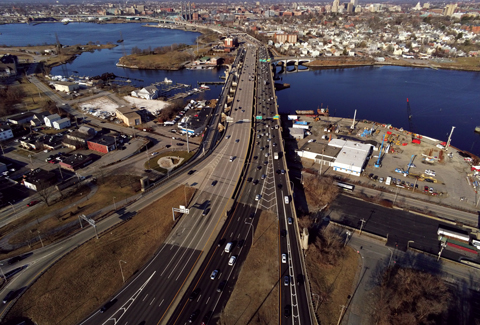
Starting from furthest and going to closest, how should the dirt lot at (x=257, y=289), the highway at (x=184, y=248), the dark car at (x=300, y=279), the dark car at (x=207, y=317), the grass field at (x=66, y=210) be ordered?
the grass field at (x=66, y=210)
the dark car at (x=300, y=279)
the highway at (x=184, y=248)
the dirt lot at (x=257, y=289)
the dark car at (x=207, y=317)

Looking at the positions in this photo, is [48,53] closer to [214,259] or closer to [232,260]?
[214,259]

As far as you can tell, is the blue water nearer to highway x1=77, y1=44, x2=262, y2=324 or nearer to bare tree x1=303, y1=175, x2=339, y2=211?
bare tree x1=303, y1=175, x2=339, y2=211

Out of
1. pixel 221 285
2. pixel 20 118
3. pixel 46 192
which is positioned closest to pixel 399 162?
pixel 221 285

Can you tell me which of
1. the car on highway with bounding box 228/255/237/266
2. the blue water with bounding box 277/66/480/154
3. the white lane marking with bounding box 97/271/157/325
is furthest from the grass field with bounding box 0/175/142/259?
the blue water with bounding box 277/66/480/154

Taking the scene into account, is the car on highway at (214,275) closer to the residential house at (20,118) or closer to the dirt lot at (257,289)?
the dirt lot at (257,289)

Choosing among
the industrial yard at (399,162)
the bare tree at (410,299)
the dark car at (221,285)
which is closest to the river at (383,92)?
the industrial yard at (399,162)

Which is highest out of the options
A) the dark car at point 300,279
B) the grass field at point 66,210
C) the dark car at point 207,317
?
the dark car at point 300,279

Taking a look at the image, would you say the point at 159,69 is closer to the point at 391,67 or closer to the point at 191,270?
the point at 391,67
